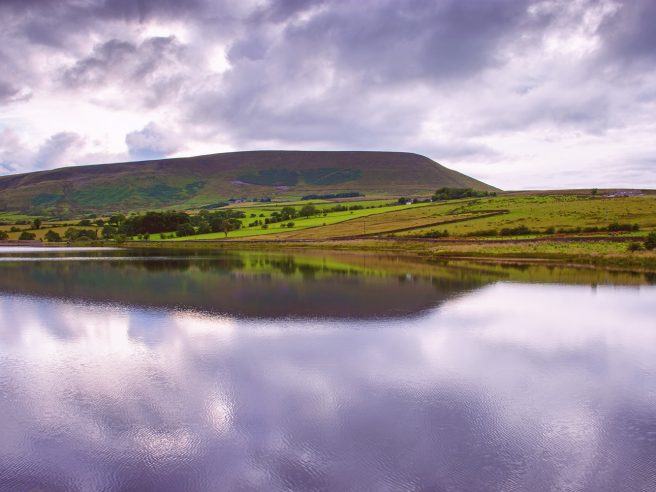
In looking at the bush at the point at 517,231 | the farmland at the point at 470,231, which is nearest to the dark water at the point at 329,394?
the farmland at the point at 470,231

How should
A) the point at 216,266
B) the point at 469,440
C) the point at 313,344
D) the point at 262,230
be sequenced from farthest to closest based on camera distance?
the point at 262,230 < the point at 216,266 < the point at 313,344 < the point at 469,440

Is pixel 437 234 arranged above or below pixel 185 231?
below

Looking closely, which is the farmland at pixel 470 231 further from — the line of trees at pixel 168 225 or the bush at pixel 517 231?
the line of trees at pixel 168 225

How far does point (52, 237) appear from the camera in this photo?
436 feet

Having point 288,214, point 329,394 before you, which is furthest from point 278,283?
point 288,214

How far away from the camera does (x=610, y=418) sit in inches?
614

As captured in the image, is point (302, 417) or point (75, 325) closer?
point (302, 417)

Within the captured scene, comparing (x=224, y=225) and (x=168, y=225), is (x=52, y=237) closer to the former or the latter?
(x=168, y=225)

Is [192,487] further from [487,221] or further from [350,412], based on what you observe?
[487,221]

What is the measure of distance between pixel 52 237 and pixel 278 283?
360 feet

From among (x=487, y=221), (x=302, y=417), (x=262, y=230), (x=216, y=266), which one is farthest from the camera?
(x=262, y=230)

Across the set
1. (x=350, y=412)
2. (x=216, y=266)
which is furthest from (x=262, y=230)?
(x=350, y=412)

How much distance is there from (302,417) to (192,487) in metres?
4.38

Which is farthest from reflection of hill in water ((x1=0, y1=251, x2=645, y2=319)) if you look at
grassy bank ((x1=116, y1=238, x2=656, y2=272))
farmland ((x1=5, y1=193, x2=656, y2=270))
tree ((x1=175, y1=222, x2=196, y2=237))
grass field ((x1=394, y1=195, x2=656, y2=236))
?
tree ((x1=175, y1=222, x2=196, y2=237))
